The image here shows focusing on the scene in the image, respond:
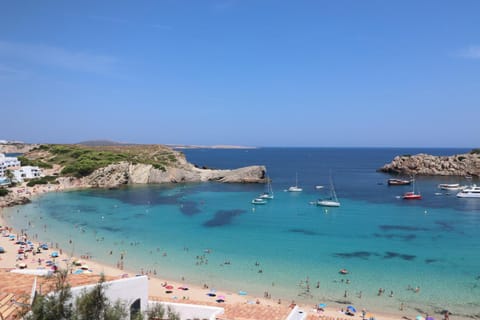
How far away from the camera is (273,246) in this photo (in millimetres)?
37312

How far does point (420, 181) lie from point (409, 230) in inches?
2147

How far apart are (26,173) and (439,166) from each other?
355ft

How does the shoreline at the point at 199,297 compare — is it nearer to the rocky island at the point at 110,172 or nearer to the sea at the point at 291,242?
the sea at the point at 291,242

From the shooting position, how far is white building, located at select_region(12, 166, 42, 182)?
78.3 metres

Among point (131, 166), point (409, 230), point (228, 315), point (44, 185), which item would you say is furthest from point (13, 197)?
point (409, 230)

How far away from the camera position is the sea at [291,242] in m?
26.9

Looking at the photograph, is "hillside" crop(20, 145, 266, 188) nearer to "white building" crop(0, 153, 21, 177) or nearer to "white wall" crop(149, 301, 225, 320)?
"white building" crop(0, 153, 21, 177)

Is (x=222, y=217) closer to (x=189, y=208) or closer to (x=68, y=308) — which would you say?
(x=189, y=208)

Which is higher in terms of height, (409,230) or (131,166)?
(131,166)

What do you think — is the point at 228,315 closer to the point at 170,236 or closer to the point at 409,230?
the point at 170,236

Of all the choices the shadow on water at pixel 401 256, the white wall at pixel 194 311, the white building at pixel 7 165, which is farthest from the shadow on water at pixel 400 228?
the white building at pixel 7 165

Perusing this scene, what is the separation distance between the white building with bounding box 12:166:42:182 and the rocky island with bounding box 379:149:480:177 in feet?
325

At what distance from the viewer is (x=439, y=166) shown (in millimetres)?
107188

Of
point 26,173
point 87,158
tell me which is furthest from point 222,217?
point 87,158
